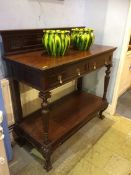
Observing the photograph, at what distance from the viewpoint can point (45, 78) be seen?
1090 millimetres

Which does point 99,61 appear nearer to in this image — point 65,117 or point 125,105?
point 65,117

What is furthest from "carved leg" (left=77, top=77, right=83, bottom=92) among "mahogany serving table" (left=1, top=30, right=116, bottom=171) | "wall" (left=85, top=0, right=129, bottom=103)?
"mahogany serving table" (left=1, top=30, right=116, bottom=171)

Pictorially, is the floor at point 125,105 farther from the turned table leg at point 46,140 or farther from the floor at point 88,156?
the turned table leg at point 46,140

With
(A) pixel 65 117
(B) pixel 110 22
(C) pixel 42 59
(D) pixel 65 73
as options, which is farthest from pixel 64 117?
(B) pixel 110 22

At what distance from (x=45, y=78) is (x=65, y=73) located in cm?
22

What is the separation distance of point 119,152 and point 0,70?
139cm

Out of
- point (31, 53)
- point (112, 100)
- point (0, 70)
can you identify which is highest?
point (31, 53)

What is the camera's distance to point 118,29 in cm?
190

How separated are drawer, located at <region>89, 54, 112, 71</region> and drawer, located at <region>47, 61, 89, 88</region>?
0.08 m

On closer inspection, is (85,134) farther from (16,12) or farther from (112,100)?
(16,12)

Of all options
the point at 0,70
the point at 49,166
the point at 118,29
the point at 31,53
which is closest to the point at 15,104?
A: the point at 0,70

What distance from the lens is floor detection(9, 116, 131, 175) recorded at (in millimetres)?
1435

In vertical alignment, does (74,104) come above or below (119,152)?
above

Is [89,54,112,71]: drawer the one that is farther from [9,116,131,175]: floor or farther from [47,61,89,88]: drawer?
[9,116,131,175]: floor
